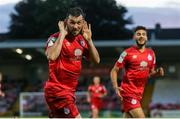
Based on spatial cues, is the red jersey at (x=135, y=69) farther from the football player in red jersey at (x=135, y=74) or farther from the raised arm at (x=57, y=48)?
the raised arm at (x=57, y=48)

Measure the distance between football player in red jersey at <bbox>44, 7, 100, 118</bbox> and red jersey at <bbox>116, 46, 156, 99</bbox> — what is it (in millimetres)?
2897

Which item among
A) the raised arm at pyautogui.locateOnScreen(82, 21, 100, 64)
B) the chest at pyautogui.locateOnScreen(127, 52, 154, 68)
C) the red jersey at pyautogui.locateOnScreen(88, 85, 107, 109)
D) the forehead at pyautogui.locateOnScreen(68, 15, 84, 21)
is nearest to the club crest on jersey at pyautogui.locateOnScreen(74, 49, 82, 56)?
the raised arm at pyautogui.locateOnScreen(82, 21, 100, 64)

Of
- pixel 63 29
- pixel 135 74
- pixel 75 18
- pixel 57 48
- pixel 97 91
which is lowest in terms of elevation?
pixel 97 91

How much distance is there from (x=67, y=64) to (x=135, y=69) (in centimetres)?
310

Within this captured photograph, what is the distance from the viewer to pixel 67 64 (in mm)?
6023

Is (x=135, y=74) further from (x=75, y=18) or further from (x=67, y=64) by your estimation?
(x=75, y=18)

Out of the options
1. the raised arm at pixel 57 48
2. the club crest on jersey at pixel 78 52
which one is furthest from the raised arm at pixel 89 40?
the raised arm at pixel 57 48

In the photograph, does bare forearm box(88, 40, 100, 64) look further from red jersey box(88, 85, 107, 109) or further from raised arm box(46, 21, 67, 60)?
red jersey box(88, 85, 107, 109)

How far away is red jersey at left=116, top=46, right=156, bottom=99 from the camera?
893cm

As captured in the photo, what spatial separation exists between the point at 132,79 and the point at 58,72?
3.12 m

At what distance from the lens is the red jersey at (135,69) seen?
352 inches

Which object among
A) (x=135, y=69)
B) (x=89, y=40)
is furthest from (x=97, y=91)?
(x=89, y=40)

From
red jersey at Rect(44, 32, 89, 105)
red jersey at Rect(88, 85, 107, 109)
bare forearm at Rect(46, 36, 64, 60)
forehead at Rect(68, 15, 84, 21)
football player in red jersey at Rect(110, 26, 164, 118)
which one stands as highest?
forehead at Rect(68, 15, 84, 21)

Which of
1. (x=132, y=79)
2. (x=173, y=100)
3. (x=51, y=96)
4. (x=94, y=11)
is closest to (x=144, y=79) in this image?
(x=132, y=79)
